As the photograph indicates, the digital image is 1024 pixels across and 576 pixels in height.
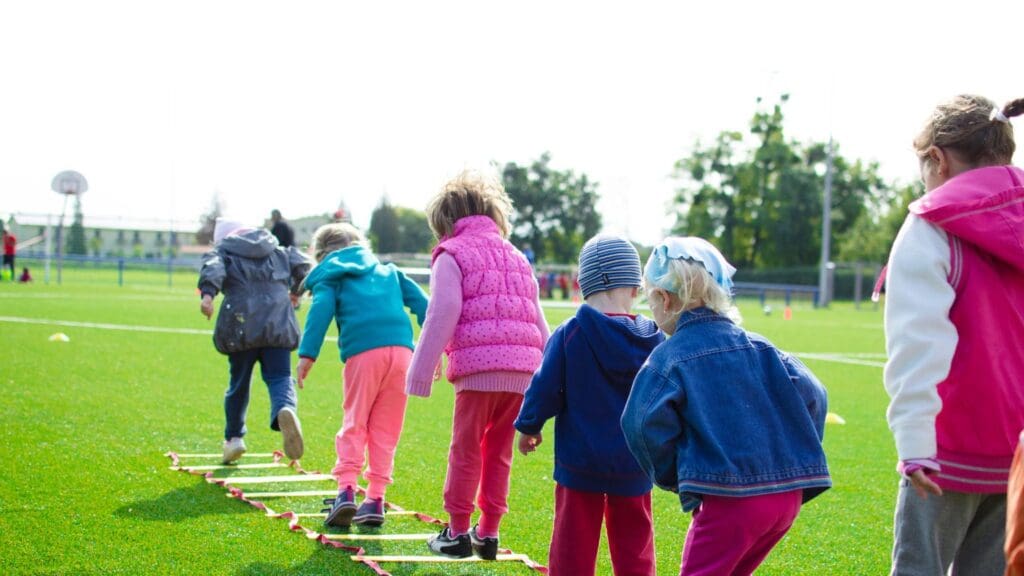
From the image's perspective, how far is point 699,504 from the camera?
119 inches

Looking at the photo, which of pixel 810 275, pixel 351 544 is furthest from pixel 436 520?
pixel 810 275

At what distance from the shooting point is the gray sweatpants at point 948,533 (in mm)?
2816

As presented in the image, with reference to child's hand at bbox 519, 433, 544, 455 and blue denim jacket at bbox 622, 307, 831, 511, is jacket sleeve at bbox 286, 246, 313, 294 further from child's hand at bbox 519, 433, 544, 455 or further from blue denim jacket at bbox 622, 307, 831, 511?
blue denim jacket at bbox 622, 307, 831, 511

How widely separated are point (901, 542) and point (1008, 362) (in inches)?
23.1

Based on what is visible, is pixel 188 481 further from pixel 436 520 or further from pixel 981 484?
pixel 981 484

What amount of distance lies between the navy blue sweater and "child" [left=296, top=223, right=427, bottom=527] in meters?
1.80

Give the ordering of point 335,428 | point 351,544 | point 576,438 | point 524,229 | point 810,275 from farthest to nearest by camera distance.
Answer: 1. point 524,229
2. point 810,275
3. point 335,428
4. point 351,544
5. point 576,438

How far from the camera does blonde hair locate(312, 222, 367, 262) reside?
5.80 m

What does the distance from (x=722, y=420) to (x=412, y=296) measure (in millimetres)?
2944

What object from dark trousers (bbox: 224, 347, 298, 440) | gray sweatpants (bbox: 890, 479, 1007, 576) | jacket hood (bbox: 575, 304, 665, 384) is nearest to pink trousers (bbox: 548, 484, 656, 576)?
jacket hood (bbox: 575, 304, 665, 384)

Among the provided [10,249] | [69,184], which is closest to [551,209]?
[69,184]

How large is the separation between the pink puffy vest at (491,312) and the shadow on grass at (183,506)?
1.60 m

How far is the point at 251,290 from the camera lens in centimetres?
666

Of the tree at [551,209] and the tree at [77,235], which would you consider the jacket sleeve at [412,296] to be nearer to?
the tree at [77,235]
